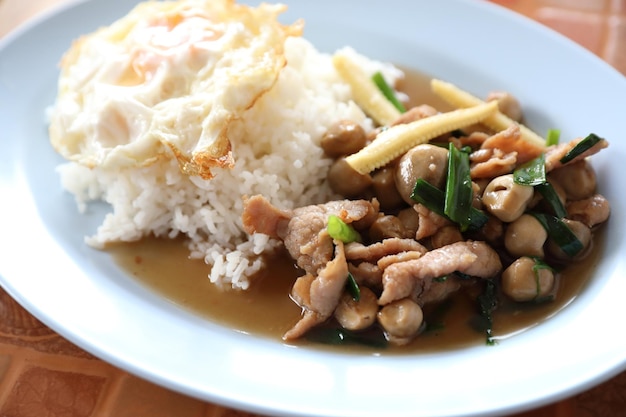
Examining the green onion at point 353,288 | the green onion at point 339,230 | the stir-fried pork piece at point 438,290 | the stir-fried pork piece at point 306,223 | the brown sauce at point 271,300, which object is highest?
the green onion at point 339,230

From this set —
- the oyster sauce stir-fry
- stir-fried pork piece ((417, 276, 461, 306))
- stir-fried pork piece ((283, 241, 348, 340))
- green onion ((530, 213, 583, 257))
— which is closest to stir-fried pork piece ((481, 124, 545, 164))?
the oyster sauce stir-fry

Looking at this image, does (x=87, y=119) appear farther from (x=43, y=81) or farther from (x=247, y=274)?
(x=247, y=274)

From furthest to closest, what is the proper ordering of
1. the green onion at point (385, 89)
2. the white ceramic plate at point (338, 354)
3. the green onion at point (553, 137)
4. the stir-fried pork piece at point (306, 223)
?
the green onion at point (385, 89), the green onion at point (553, 137), the stir-fried pork piece at point (306, 223), the white ceramic plate at point (338, 354)

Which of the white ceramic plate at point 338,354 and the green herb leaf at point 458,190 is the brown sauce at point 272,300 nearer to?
the white ceramic plate at point 338,354

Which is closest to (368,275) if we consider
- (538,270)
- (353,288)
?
(353,288)

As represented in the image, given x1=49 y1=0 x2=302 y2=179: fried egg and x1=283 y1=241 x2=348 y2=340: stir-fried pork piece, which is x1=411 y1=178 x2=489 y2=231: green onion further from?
x1=49 y1=0 x2=302 y2=179: fried egg

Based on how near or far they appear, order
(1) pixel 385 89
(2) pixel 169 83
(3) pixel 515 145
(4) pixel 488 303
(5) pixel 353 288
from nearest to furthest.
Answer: (5) pixel 353 288, (4) pixel 488 303, (3) pixel 515 145, (2) pixel 169 83, (1) pixel 385 89

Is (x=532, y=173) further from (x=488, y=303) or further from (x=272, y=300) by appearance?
(x=272, y=300)

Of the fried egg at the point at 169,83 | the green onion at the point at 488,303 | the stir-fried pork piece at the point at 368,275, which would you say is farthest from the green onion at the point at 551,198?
the fried egg at the point at 169,83
